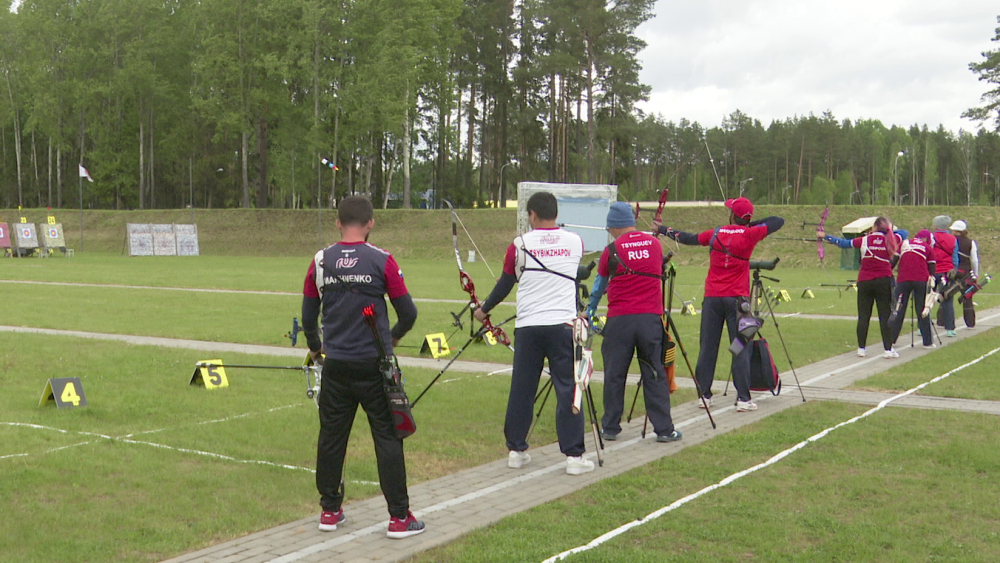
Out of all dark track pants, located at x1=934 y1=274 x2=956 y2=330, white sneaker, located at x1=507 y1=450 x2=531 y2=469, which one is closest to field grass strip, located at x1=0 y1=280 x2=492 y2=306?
dark track pants, located at x1=934 y1=274 x2=956 y2=330

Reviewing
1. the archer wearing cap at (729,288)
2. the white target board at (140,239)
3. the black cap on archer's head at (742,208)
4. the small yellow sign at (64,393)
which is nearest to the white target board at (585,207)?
the archer wearing cap at (729,288)

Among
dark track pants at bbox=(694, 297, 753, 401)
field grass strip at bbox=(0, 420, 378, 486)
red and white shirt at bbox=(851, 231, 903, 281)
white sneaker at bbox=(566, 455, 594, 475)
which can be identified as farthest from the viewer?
red and white shirt at bbox=(851, 231, 903, 281)

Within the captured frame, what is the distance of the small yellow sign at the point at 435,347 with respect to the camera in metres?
13.6

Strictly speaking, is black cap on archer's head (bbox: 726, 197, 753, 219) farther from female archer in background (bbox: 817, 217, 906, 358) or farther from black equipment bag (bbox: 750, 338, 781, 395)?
female archer in background (bbox: 817, 217, 906, 358)

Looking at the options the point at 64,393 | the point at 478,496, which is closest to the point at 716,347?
the point at 478,496

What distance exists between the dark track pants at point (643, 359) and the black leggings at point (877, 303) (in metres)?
7.25

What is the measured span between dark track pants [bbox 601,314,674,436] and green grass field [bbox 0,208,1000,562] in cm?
53

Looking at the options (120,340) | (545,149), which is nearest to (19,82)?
(545,149)

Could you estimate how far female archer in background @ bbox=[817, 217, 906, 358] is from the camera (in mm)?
13969

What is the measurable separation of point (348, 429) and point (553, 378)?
78.2 inches

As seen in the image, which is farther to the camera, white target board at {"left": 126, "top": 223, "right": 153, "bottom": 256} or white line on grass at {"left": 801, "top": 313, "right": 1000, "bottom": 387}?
white target board at {"left": 126, "top": 223, "right": 153, "bottom": 256}

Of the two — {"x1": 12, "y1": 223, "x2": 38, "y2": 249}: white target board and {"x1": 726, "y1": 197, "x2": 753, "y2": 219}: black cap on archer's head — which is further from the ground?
{"x1": 726, "y1": 197, "x2": 753, "y2": 219}: black cap on archer's head

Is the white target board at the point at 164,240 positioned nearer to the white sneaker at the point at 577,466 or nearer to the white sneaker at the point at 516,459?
the white sneaker at the point at 516,459

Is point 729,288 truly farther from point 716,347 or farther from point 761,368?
point 761,368
